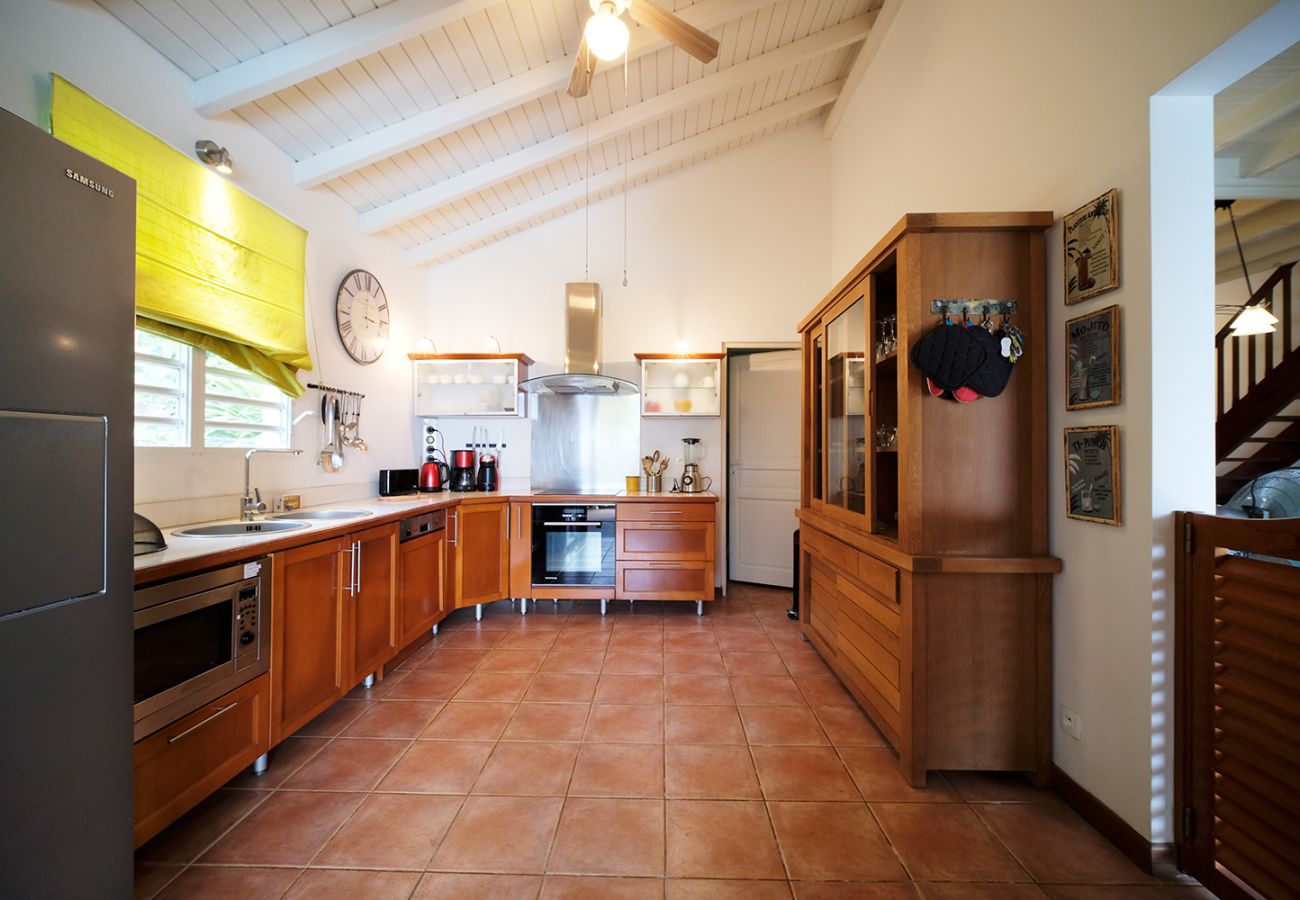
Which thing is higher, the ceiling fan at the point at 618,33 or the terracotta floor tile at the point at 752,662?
the ceiling fan at the point at 618,33

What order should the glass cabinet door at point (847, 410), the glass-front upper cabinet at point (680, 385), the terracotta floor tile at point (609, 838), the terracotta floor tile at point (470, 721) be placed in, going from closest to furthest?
the terracotta floor tile at point (609, 838) < the terracotta floor tile at point (470, 721) < the glass cabinet door at point (847, 410) < the glass-front upper cabinet at point (680, 385)

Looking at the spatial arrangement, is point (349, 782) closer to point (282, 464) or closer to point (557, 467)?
point (282, 464)

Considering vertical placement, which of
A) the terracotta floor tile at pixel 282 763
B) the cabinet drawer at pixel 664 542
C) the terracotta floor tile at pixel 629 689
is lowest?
the terracotta floor tile at pixel 629 689

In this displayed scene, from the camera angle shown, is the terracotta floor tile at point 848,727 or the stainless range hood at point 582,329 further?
the stainless range hood at point 582,329

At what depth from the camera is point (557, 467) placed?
169 inches

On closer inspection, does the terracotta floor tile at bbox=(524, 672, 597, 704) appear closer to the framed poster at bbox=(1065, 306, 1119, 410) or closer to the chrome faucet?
the chrome faucet

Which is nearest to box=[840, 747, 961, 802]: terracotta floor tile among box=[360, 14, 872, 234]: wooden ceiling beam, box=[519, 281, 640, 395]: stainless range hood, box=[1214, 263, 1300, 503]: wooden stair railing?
box=[519, 281, 640, 395]: stainless range hood

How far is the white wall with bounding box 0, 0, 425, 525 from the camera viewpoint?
65.9 inches

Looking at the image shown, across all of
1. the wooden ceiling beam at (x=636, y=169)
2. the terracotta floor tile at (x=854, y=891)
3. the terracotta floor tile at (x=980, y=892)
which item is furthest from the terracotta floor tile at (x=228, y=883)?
the wooden ceiling beam at (x=636, y=169)

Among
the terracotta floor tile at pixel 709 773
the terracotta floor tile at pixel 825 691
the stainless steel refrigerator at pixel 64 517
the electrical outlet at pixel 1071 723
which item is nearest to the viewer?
the stainless steel refrigerator at pixel 64 517

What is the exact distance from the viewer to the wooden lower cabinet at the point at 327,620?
1.90m

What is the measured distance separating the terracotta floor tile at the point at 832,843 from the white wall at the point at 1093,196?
733 millimetres

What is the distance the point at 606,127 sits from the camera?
3.41 meters

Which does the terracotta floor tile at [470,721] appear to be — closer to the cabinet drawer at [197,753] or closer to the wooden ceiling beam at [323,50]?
the cabinet drawer at [197,753]
